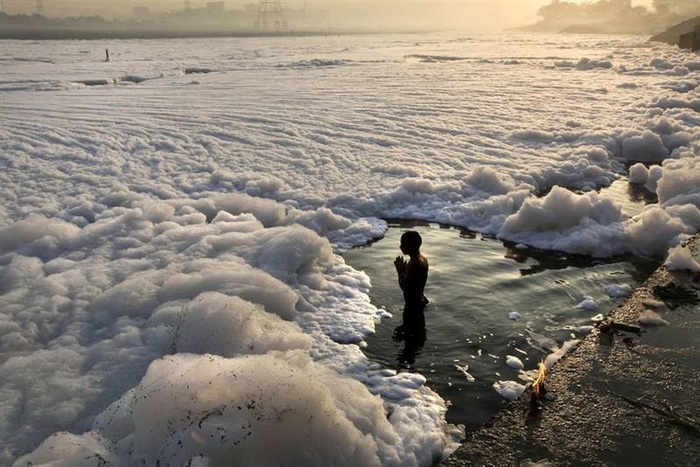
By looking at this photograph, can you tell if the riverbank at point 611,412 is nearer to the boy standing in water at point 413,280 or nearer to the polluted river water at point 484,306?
the polluted river water at point 484,306

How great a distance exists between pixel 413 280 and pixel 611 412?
2078 millimetres

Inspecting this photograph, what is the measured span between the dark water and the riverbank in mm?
450

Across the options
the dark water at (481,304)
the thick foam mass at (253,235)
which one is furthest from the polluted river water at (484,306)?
the thick foam mass at (253,235)

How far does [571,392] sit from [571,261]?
297 cm

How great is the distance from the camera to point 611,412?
3.23m

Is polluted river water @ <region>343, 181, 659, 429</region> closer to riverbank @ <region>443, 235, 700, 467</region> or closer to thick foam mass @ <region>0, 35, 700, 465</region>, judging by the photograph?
thick foam mass @ <region>0, 35, 700, 465</region>

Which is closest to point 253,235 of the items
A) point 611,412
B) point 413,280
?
point 413,280

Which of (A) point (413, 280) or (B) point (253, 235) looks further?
(B) point (253, 235)

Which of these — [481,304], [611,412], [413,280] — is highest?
[413,280]

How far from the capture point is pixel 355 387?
3664 mm

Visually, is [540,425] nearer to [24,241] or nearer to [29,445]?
[29,445]

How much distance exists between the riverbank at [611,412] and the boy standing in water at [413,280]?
1425 mm

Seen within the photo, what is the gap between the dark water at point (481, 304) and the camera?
160 inches

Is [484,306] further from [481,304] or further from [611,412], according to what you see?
[611,412]
